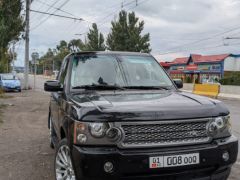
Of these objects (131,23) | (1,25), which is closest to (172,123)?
(1,25)

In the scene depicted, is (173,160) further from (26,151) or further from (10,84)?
(10,84)

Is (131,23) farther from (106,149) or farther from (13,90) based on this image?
(106,149)

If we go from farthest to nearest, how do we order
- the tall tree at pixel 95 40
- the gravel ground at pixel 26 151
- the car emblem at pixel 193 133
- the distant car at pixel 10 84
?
the tall tree at pixel 95 40 → the distant car at pixel 10 84 → the gravel ground at pixel 26 151 → the car emblem at pixel 193 133

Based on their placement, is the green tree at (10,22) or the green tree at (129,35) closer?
the green tree at (10,22)

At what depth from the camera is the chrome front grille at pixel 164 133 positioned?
3693 millimetres

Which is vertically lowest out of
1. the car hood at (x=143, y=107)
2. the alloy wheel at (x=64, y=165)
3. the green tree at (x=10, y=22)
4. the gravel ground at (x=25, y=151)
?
the gravel ground at (x=25, y=151)

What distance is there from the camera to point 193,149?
3.80 meters

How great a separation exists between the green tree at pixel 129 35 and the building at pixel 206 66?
30.4 feet

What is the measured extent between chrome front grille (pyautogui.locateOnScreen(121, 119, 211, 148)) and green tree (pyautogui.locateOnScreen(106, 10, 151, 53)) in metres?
50.4

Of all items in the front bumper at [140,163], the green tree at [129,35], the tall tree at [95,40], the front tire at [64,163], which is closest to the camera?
the front bumper at [140,163]

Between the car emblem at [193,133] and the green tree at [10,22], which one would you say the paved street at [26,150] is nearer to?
the car emblem at [193,133]

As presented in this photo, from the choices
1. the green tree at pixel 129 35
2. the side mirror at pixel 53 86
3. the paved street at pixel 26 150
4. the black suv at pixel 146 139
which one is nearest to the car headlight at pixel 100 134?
the black suv at pixel 146 139

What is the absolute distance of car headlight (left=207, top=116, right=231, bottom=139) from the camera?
13.0 feet

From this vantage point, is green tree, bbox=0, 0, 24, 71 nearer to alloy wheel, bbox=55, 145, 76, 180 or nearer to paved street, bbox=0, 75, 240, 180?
paved street, bbox=0, 75, 240, 180
